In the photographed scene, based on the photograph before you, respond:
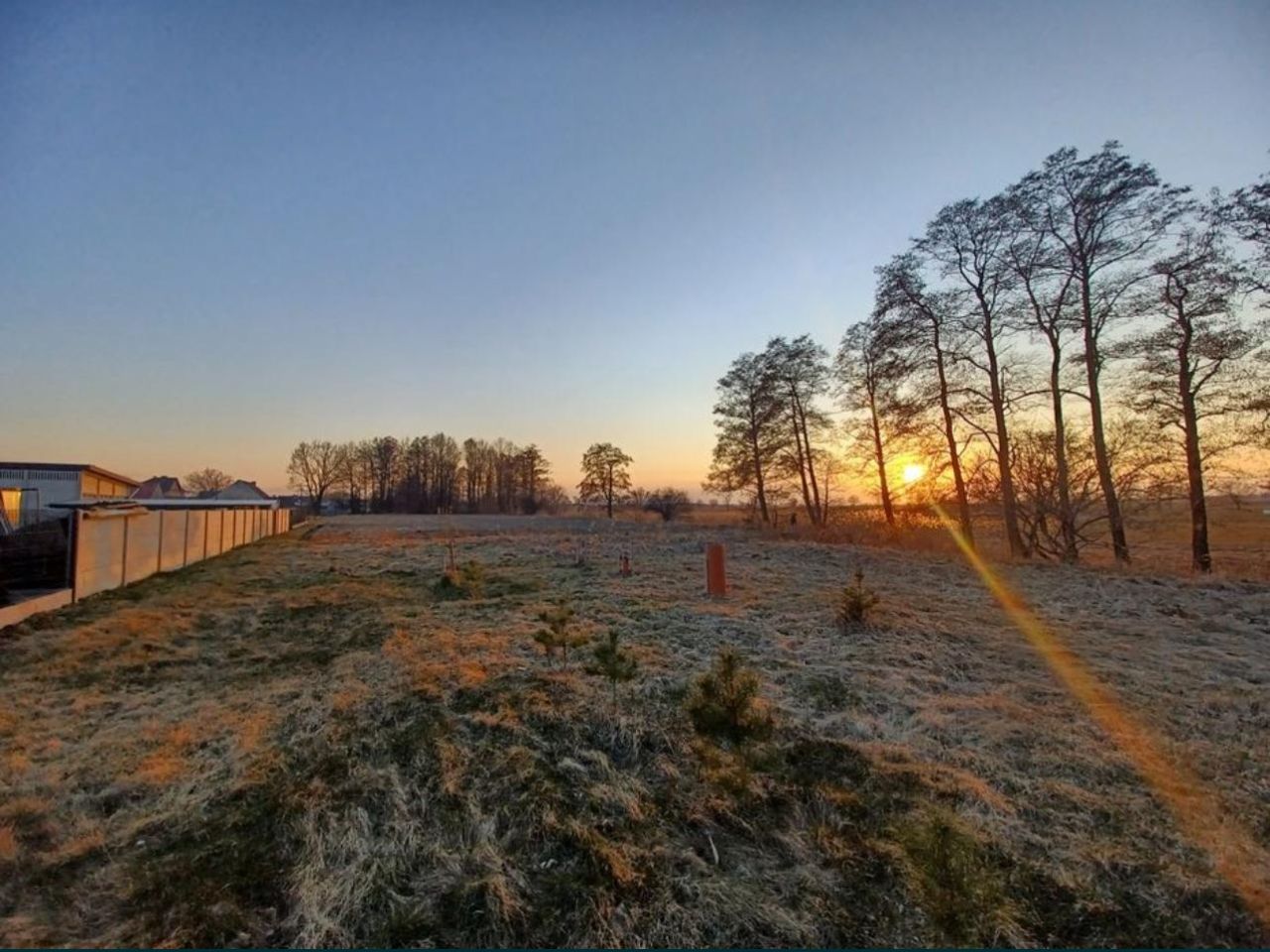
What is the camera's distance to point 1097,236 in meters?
11.5

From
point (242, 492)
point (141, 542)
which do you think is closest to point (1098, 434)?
point (141, 542)

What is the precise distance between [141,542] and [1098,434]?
20.2m

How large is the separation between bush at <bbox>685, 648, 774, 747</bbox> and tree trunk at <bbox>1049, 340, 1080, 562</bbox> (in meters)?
12.3

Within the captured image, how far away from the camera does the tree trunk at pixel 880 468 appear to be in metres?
19.0

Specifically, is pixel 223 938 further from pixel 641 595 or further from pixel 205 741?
pixel 641 595

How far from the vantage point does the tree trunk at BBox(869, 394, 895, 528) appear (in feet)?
62.3

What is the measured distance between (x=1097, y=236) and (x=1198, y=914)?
44.2ft

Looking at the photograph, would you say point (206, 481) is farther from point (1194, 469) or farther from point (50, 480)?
point (1194, 469)

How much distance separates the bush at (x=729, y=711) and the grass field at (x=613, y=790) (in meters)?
0.11

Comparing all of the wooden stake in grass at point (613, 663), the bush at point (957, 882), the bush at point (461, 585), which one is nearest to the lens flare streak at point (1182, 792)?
the bush at point (957, 882)

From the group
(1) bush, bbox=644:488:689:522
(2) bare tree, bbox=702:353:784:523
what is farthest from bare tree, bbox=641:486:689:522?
(2) bare tree, bbox=702:353:784:523

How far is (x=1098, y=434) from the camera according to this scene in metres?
12.1

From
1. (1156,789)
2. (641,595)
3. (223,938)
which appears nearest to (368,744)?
(223,938)

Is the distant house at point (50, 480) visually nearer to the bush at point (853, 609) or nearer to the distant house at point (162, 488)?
the distant house at point (162, 488)
